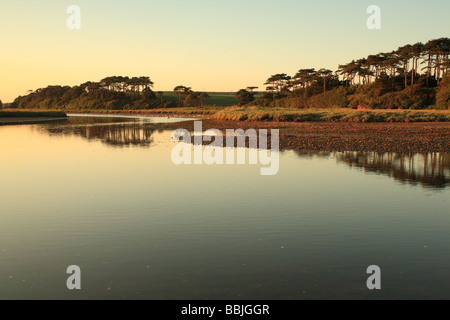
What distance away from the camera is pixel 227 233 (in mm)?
10562

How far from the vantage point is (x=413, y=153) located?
25984 mm

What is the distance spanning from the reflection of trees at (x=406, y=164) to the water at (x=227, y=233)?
15 cm

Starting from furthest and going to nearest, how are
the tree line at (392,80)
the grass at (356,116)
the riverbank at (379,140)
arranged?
the tree line at (392,80) < the grass at (356,116) < the riverbank at (379,140)

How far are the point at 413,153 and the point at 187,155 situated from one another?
1397cm

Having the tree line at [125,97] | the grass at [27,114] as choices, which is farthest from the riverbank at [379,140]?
the tree line at [125,97]

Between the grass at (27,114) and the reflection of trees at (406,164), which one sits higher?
the grass at (27,114)

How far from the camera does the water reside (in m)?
7.49

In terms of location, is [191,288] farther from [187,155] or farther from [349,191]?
[187,155]

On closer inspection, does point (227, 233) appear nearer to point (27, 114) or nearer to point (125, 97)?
point (27, 114)

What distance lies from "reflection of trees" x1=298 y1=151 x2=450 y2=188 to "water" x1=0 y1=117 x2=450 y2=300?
15 cm

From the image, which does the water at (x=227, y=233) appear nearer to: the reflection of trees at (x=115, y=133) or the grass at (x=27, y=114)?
the reflection of trees at (x=115, y=133)

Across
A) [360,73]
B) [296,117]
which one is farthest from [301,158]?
[360,73]

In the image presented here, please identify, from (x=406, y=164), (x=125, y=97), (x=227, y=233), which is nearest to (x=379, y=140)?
(x=406, y=164)

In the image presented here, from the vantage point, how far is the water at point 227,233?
7.49 meters
